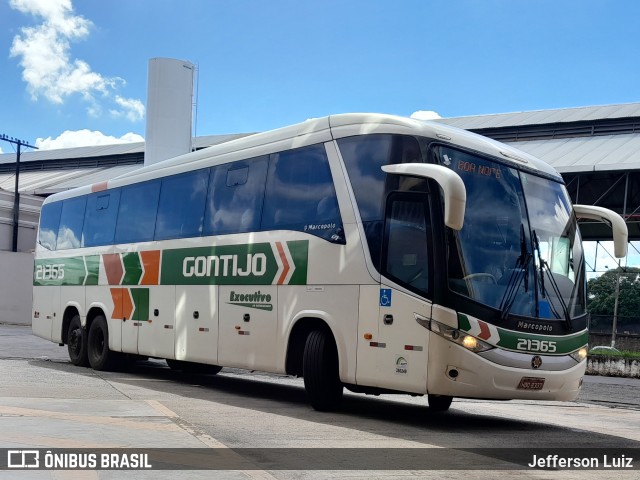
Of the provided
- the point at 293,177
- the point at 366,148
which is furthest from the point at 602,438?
the point at 293,177

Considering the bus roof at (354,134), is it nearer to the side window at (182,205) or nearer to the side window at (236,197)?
the side window at (236,197)

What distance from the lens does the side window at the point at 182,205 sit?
1409 cm

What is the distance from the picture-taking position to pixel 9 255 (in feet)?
138

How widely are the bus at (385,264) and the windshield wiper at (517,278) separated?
16 millimetres

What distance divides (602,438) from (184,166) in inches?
322

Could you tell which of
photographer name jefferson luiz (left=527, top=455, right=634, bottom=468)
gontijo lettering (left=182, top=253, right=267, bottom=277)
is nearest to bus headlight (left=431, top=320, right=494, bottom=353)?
photographer name jefferson luiz (left=527, top=455, right=634, bottom=468)

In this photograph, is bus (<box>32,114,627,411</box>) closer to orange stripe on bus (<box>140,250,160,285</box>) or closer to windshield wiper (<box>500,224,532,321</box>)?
windshield wiper (<box>500,224,532,321</box>)

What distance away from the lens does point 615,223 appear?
1129cm

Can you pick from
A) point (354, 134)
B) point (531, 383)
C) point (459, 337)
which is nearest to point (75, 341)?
point (354, 134)

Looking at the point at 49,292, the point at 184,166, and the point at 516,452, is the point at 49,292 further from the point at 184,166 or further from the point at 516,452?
the point at 516,452

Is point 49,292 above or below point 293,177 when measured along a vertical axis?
below

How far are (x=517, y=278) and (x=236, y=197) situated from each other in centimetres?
486

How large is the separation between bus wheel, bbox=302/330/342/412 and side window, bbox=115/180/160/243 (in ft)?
18.0

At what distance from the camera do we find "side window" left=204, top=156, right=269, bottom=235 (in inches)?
497
